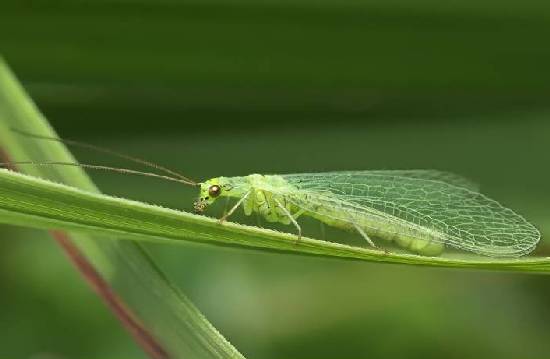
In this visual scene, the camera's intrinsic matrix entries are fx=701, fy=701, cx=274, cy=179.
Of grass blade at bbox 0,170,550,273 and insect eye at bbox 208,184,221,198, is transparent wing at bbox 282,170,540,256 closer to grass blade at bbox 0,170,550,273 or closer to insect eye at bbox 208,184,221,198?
insect eye at bbox 208,184,221,198

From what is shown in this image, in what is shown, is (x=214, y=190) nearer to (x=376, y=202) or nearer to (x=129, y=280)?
(x=376, y=202)

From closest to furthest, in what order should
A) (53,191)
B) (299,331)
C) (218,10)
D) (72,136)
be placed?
(53,191) < (218,10) < (72,136) < (299,331)

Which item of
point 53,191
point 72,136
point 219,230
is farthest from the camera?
point 72,136

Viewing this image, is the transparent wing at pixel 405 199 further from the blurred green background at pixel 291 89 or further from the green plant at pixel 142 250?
the green plant at pixel 142 250

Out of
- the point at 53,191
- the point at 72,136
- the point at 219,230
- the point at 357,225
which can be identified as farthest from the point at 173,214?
the point at 72,136

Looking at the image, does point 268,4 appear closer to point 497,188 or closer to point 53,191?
point 497,188

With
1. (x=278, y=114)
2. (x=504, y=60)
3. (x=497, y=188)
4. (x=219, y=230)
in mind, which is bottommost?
(x=219, y=230)

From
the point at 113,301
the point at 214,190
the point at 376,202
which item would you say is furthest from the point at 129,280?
the point at 376,202
